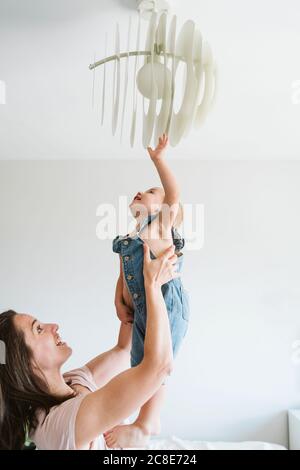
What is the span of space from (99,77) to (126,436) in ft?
4.15

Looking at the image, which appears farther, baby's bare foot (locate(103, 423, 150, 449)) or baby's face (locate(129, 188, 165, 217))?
baby's face (locate(129, 188, 165, 217))

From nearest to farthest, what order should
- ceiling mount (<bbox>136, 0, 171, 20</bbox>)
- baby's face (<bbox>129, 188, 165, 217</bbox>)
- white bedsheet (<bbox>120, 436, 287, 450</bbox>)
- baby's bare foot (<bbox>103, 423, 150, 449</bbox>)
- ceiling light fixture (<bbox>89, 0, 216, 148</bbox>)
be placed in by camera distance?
ceiling light fixture (<bbox>89, 0, 216, 148</bbox>)
baby's bare foot (<bbox>103, 423, 150, 449</bbox>)
baby's face (<bbox>129, 188, 165, 217</bbox>)
ceiling mount (<bbox>136, 0, 171, 20</bbox>)
white bedsheet (<bbox>120, 436, 287, 450</bbox>)

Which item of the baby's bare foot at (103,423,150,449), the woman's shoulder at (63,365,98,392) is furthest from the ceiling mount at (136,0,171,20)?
the baby's bare foot at (103,423,150,449)

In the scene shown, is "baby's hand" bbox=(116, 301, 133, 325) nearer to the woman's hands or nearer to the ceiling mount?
the woman's hands

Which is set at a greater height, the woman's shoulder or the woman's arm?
the woman's arm

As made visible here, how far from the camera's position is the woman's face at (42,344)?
0.86 meters

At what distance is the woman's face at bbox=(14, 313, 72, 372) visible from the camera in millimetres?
864

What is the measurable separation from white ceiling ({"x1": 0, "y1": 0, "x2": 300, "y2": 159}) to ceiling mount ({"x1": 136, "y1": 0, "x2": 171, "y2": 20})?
2 cm

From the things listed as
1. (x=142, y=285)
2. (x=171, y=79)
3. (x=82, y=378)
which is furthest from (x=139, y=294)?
(x=171, y=79)

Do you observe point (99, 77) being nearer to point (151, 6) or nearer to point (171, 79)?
point (151, 6)

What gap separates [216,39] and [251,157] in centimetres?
138

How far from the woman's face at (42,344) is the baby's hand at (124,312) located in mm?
238

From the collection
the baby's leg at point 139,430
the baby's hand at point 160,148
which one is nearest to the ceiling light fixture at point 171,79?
the baby's hand at point 160,148
